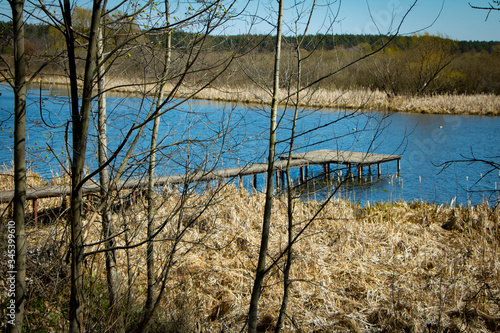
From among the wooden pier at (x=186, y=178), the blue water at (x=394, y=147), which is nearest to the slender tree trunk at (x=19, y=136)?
the wooden pier at (x=186, y=178)

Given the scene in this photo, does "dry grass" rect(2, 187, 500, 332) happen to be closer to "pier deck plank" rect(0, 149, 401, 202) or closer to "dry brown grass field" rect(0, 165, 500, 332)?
"dry brown grass field" rect(0, 165, 500, 332)

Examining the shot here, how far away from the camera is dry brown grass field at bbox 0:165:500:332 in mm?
3686

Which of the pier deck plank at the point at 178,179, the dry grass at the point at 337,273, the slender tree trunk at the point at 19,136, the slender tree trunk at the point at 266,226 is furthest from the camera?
the dry grass at the point at 337,273

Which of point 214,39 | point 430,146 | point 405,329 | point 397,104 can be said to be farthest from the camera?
point 397,104

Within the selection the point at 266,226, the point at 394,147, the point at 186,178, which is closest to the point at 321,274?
the point at 266,226

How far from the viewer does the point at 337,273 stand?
5.15 metres

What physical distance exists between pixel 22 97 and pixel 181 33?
5.05 feet

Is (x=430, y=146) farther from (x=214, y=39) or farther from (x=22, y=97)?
(x=22, y=97)

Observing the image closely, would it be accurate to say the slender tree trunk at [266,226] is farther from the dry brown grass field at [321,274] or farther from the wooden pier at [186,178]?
the wooden pier at [186,178]

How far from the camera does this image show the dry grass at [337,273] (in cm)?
406

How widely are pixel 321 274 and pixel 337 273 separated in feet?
0.79

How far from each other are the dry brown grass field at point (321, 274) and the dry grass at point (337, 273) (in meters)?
0.01

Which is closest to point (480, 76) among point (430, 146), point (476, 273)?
point (430, 146)

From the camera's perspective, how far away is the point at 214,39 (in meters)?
3.06
